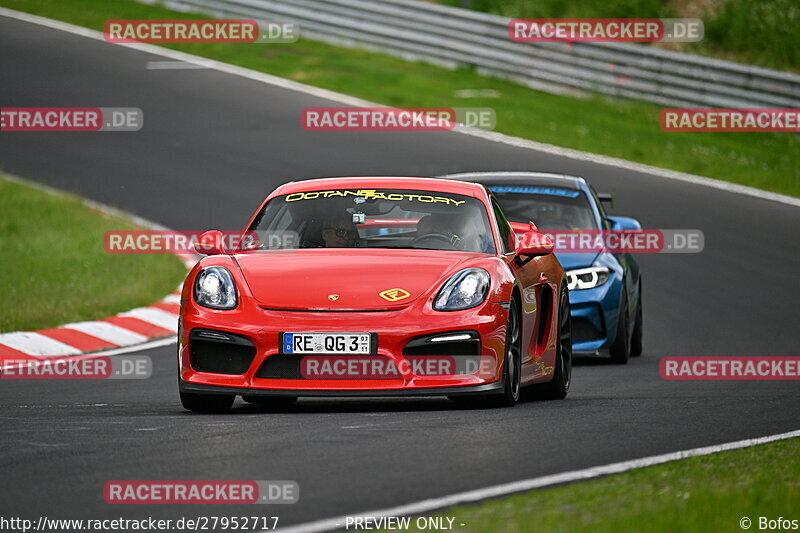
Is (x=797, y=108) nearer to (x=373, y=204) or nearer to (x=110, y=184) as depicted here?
(x=110, y=184)

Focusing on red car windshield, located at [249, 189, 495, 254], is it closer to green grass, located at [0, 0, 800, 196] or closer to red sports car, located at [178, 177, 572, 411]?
red sports car, located at [178, 177, 572, 411]

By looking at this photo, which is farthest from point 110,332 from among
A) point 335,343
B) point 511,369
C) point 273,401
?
point 335,343

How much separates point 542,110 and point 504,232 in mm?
16534

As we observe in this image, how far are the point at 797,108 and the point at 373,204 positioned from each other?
1674cm

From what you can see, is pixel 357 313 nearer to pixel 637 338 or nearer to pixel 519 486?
pixel 519 486

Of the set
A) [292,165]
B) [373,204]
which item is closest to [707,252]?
[292,165]

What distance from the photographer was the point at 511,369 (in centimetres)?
869

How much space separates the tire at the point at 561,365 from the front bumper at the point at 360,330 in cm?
151

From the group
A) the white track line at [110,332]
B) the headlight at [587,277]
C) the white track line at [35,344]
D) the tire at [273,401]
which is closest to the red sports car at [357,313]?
the tire at [273,401]

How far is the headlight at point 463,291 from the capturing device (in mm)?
8352

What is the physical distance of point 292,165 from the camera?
21.7 m

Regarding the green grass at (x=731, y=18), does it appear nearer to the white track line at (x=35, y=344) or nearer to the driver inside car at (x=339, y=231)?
the white track line at (x=35, y=344)

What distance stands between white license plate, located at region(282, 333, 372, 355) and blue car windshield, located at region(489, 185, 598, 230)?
5.75 meters

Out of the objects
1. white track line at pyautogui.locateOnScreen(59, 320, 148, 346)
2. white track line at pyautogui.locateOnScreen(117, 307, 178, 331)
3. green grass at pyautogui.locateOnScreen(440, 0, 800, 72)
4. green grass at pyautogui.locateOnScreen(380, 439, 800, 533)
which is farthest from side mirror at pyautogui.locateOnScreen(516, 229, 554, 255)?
green grass at pyautogui.locateOnScreen(440, 0, 800, 72)
